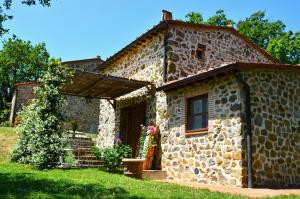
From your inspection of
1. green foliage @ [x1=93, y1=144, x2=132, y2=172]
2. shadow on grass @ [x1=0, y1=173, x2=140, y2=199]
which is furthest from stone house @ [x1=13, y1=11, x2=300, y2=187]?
shadow on grass @ [x1=0, y1=173, x2=140, y2=199]

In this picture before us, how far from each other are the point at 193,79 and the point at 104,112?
819 cm

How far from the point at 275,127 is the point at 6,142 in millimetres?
12804

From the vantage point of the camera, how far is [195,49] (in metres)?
12.9

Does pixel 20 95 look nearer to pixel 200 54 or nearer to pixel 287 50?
pixel 200 54

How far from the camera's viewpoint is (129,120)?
15180 mm

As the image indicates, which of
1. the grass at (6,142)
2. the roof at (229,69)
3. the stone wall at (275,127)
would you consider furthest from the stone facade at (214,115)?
the grass at (6,142)

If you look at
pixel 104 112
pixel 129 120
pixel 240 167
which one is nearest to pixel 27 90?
pixel 104 112

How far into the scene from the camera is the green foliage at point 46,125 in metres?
11.0

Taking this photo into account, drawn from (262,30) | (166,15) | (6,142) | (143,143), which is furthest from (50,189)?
(262,30)

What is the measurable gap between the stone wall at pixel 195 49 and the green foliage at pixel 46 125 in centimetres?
398

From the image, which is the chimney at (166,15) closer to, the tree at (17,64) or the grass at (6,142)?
the grass at (6,142)

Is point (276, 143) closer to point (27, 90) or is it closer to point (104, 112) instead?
point (104, 112)

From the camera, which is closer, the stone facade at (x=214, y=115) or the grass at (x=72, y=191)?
the grass at (x=72, y=191)

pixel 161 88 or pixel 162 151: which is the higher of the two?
pixel 161 88
